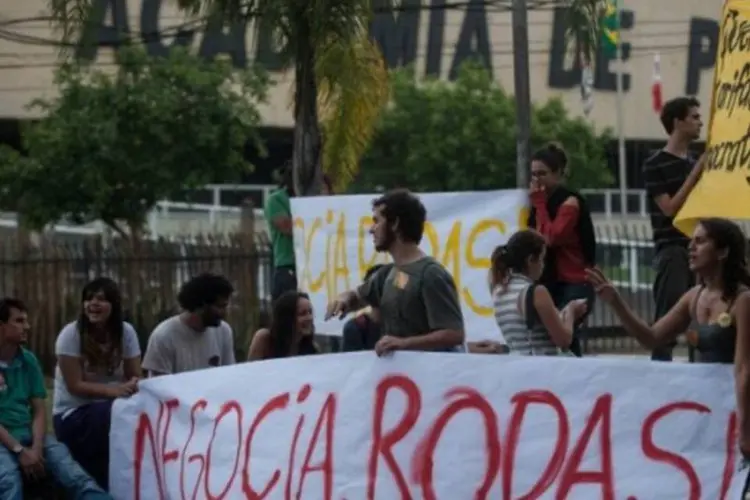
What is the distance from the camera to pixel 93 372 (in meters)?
9.43

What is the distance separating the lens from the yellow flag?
23.5 feet

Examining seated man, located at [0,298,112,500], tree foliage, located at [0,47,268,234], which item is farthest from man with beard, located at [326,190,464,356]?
tree foliage, located at [0,47,268,234]

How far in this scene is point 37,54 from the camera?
39.9m

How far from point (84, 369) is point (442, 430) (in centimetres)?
247

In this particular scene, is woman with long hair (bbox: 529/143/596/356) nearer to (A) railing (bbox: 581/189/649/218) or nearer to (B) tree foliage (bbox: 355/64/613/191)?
(B) tree foliage (bbox: 355/64/613/191)

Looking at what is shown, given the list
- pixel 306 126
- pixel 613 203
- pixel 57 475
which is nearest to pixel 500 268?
pixel 57 475

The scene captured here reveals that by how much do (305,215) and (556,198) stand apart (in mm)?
3497

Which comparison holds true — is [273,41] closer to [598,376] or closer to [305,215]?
[305,215]

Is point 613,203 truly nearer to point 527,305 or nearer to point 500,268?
point 500,268

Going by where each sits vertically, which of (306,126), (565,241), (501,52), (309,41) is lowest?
(565,241)

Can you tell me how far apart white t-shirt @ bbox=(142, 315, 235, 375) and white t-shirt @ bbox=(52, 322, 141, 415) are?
0.16m

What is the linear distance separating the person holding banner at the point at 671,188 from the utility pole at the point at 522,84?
8592mm

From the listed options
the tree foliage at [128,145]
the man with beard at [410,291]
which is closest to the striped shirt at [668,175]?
the man with beard at [410,291]

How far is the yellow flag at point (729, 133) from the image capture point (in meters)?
7.18
